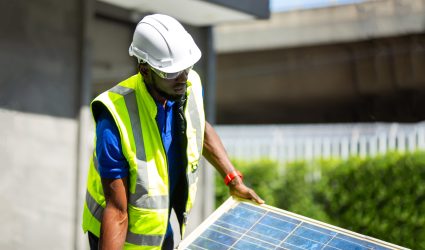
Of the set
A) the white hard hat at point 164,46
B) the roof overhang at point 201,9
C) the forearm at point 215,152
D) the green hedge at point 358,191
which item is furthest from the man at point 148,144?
the green hedge at point 358,191

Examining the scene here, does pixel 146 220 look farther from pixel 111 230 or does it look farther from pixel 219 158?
pixel 219 158

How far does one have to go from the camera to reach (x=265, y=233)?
3.53m

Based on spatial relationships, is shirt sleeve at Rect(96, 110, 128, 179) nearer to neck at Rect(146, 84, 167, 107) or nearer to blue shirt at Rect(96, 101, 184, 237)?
blue shirt at Rect(96, 101, 184, 237)

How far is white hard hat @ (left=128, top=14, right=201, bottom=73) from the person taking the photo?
10.1 ft

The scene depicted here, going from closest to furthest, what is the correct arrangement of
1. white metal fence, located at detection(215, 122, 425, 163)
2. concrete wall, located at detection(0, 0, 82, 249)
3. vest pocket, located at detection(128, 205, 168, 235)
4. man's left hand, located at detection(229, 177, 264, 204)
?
vest pocket, located at detection(128, 205, 168, 235)
man's left hand, located at detection(229, 177, 264, 204)
concrete wall, located at detection(0, 0, 82, 249)
white metal fence, located at detection(215, 122, 425, 163)

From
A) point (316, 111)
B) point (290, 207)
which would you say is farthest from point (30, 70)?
point (316, 111)

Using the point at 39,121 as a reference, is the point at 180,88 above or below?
above

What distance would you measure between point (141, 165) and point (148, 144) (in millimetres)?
104

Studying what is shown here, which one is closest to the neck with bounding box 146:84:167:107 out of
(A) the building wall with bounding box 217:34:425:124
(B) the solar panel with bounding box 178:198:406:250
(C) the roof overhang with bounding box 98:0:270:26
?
(B) the solar panel with bounding box 178:198:406:250

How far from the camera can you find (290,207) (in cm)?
1157

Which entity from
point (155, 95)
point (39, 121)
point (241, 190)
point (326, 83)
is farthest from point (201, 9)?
point (326, 83)

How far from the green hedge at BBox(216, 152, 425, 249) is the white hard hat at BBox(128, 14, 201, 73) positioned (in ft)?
21.8

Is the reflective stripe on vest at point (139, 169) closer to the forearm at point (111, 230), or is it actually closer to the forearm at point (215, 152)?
the forearm at point (111, 230)

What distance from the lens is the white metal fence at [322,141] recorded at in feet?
39.0
